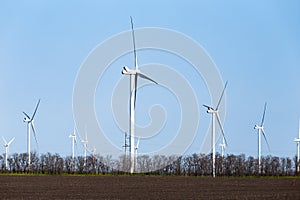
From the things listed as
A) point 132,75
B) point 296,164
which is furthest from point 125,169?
point 296,164

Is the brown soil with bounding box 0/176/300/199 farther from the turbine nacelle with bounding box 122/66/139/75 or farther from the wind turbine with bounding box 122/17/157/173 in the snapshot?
the turbine nacelle with bounding box 122/66/139/75

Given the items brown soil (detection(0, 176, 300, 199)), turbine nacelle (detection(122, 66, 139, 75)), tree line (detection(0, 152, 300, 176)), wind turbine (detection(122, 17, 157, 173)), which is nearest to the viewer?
brown soil (detection(0, 176, 300, 199))

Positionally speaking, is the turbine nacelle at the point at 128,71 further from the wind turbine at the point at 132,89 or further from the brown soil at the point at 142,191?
the brown soil at the point at 142,191

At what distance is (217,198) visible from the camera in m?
31.8

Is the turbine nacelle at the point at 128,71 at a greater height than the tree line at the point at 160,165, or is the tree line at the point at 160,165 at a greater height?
the turbine nacelle at the point at 128,71

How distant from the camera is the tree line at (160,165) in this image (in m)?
87.3

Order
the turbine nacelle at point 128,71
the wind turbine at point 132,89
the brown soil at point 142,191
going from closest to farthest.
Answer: the brown soil at point 142,191, the wind turbine at point 132,89, the turbine nacelle at point 128,71

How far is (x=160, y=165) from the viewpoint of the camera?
91.6m

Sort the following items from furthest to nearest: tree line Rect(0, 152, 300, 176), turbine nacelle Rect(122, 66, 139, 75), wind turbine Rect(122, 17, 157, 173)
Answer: tree line Rect(0, 152, 300, 176) → turbine nacelle Rect(122, 66, 139, 75) → wind turbine Rect(122, 17, 157, 173)

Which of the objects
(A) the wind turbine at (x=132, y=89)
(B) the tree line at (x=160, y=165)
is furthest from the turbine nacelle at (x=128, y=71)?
(B) the tree line at (x=160, y=165)

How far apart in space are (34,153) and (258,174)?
1131 inches

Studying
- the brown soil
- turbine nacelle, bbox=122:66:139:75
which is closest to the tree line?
turbine nacelle, bbox=122:66:139:75

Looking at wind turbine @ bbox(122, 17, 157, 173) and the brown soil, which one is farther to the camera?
wind turbine @ bbox(122, 17, 157, 173)

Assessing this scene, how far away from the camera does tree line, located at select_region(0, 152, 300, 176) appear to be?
87312 mm
